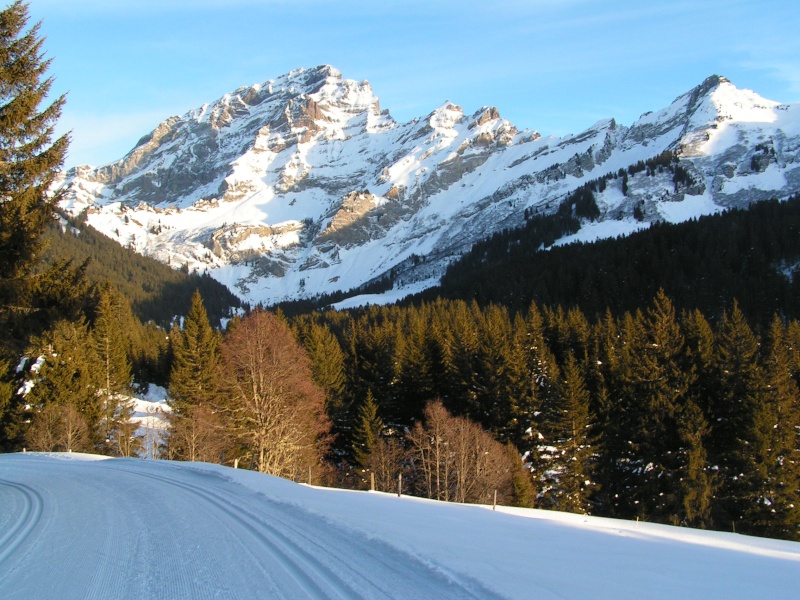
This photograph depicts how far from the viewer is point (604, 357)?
155 ft

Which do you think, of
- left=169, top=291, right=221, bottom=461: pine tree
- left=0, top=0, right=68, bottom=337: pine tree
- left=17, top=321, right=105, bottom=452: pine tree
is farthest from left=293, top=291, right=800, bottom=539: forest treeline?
left=0, top=0, right=68, bottom=337: pine tree

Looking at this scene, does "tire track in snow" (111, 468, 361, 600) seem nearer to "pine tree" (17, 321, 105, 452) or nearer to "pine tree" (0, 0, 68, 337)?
"pine tree" (0, 0, 68, 337)

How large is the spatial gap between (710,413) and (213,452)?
3195 cm

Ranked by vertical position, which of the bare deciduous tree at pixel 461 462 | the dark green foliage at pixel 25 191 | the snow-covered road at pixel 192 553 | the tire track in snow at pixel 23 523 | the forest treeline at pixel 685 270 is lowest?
the bare deciduous tree at pixel 461 462

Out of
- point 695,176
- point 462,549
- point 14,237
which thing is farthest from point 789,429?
point 695,176

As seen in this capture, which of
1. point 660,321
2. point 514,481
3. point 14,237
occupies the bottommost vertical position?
point 514,481

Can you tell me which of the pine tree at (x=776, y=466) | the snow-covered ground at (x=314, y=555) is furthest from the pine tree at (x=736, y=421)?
the snow-covered ground at (x=314, y=555)

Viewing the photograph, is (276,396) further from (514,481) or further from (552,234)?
(552,234)

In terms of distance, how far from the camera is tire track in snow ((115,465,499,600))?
500 centimetres

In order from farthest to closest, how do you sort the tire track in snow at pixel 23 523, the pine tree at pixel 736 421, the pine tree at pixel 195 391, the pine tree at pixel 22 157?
the pine tree at pixel 195 391
the pine tree at pixel 736 421
the pine tree at pixel 22 157
the tire track in snow at pixel 23 523

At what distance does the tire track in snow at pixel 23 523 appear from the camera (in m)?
6.84

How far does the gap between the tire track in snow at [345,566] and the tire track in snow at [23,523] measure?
2.77 metres

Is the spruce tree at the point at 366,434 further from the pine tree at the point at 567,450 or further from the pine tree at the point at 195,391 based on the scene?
the pine tree at the point at 567,450

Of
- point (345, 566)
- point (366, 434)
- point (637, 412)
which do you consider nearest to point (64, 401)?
point (366, 434)
